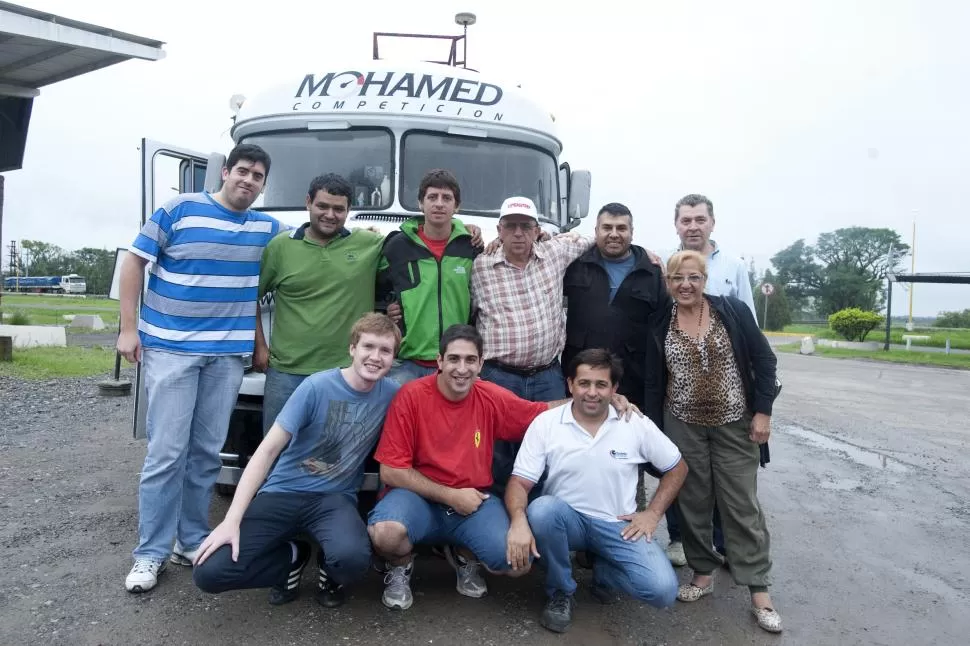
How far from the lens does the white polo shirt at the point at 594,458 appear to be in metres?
3.82

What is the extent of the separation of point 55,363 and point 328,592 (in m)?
11.8

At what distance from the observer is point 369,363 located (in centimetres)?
379

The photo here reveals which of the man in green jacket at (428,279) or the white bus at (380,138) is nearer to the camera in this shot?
the man in green jacket at (428,279)

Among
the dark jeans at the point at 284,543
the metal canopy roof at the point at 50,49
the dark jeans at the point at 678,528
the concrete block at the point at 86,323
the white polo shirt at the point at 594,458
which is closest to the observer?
the dark jeans at the point at 284,543

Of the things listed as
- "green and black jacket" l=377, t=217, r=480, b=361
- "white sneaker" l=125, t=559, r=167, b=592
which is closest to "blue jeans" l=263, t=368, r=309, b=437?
"green and black jacket" l=377, t=217, r=480, b=361

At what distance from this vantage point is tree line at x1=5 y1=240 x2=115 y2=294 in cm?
8138

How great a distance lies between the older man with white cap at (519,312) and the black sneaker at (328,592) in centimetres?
110

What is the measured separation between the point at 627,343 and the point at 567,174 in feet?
9.38

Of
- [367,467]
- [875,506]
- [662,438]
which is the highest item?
[662,438]

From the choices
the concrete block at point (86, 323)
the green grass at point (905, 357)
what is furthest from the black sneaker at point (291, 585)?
the concrete block at point (86, 323)

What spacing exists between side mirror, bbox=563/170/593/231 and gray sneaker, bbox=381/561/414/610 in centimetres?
386

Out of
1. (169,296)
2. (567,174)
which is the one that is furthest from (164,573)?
(567,174)

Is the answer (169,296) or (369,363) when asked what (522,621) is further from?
(169,296)

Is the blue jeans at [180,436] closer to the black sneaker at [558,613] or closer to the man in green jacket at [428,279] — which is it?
the man in green jacket at [428,279]
